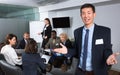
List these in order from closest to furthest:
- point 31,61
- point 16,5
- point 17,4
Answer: point 31,61 → point 17,4 → point 16,5

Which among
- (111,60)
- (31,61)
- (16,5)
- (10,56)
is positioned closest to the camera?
(111,60)

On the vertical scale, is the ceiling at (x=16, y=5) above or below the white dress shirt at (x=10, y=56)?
above

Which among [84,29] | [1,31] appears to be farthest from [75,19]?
[84,29]

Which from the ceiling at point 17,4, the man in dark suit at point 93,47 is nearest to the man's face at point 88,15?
the man in dark suit at point 93,47

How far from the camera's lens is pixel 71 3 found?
6.70 meters

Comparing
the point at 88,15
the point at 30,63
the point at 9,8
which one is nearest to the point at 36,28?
the point at 9,8

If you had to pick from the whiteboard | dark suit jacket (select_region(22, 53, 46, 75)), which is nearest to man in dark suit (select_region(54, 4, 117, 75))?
dark suit jacket (select_region(22, 53, 46, 75))

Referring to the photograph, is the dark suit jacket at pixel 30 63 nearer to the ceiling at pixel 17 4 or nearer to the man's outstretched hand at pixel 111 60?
the man's outstretched hand at pixel 111 60

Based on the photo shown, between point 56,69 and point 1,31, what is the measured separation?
4785mm

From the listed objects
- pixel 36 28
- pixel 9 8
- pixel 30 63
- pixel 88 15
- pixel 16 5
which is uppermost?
pixel 16 5

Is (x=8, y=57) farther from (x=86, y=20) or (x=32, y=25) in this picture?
(x=32, y=25)

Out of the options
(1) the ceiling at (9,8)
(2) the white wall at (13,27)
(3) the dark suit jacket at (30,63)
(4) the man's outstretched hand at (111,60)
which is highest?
(1) the ceiling at (9,8)

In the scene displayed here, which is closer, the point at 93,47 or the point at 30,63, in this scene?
the point at 93,47

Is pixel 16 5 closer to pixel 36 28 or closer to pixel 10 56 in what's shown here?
pixel 36 28
